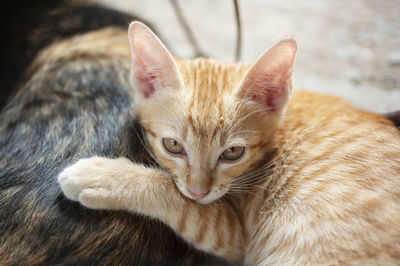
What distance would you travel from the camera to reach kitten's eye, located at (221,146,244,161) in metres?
1.43

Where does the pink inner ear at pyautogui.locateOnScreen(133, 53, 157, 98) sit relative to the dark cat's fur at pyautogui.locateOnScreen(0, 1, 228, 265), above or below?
above

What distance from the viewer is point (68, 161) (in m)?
1.47

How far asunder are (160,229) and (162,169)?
0.73 feet

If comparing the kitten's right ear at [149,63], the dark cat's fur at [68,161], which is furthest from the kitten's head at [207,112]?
the dark cat's fur at [68,161]

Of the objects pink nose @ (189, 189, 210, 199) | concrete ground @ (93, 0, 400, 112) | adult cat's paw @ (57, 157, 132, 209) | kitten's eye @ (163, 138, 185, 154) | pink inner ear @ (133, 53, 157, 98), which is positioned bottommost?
concrete ground @ (93, 0, 400, 112)

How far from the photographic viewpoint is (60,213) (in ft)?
4.33

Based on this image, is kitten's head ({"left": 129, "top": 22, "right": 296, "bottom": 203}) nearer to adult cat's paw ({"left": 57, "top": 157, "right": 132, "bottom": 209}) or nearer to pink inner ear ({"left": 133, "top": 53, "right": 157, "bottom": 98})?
pink inner ear ({"left": 133, "top": 53, "right": 157, "bottom": 98})

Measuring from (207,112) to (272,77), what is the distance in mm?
267

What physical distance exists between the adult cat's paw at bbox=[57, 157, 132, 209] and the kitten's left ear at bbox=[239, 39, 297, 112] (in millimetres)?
542

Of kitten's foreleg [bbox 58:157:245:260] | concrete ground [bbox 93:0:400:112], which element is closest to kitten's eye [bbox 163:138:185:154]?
kitten's foreleg [bbox 58:157:245:260]

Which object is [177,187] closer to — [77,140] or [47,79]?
[77,140]

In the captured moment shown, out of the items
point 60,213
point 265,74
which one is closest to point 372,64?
point 265,74

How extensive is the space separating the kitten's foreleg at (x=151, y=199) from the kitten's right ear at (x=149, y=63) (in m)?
0.31

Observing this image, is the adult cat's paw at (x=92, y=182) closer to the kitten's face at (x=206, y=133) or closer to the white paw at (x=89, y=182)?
the white paw at (x=89, y=182)
